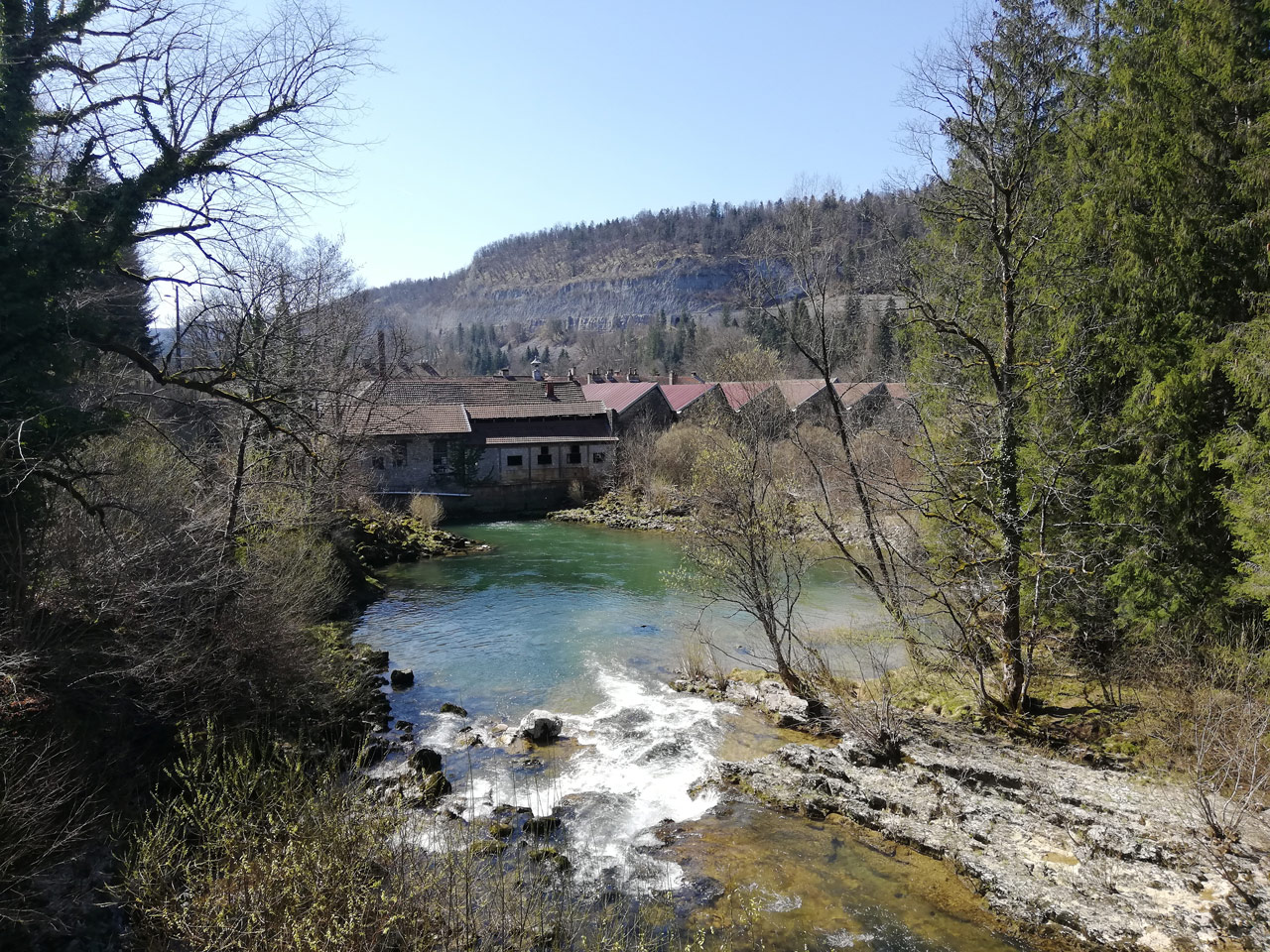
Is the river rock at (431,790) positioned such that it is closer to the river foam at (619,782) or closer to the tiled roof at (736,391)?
the river foam at (619,782)

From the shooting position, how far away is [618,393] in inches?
1681

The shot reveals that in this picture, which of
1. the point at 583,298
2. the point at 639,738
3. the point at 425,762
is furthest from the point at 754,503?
the point at 583,298

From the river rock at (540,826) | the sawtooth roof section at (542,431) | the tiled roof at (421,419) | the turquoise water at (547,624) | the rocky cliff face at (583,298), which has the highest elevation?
the rocky cliff face at (583,298)

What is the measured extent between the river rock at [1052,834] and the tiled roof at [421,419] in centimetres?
2633

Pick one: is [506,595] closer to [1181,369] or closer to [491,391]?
[1181,369]

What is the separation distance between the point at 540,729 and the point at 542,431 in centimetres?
2748

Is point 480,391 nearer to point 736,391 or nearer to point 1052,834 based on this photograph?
point 736,391

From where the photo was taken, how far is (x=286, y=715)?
30.2ft

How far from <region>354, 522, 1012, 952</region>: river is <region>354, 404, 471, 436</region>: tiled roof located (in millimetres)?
11672

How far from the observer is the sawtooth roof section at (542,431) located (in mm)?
35875

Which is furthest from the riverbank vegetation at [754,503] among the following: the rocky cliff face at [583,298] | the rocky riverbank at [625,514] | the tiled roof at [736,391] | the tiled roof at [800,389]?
the rocky cliff face at [583,298]

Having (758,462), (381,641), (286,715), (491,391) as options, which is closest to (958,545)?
(758,462)

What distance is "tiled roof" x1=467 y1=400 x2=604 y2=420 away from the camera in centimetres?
3719

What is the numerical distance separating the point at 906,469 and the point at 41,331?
20462 millimetres
